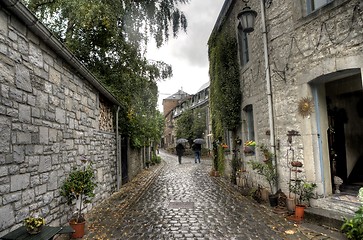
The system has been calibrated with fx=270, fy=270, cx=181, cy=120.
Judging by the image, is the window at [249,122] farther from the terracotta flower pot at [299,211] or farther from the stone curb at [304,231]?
the terracotta flower pot at [299,211]

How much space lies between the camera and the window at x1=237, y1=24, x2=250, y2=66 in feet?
28.8

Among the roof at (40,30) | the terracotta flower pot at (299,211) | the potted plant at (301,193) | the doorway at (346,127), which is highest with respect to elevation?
the roof at (40,30)

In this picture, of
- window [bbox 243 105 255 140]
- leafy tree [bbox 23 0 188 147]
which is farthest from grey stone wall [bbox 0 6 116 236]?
window [bbox 243 105 255 140]

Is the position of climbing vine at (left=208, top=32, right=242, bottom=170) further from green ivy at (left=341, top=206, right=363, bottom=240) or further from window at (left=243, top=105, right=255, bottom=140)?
green ivy at (left=341, top=206, right=363, bottom=240)

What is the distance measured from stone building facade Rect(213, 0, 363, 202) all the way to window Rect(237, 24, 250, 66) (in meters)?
1.07

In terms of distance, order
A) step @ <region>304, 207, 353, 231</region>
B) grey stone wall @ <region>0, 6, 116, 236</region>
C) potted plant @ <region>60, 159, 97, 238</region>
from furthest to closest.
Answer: potted plant @ <region>60, 159, 97, 238</region>, step @ <region>304, 207, 353, 231</region>, grey stone wall @ <region>0, 6, 116, 236</region>

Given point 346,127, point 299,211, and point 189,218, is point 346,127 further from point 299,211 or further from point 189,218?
point 189,218

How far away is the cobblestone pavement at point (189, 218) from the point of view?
4.52 meters

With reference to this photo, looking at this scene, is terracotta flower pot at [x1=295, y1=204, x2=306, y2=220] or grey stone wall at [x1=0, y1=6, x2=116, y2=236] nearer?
grey stone wall at [x1=0, y1=6, x2=116, y2=236]

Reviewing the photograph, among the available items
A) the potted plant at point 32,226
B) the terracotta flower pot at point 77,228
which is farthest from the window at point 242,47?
the potted plant at point 32,226

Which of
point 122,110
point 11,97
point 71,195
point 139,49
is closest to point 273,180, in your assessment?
point 71,195

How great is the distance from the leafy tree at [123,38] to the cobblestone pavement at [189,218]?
4.18 m

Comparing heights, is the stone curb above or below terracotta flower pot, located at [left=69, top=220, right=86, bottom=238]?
below

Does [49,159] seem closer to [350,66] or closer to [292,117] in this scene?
[292,117]
